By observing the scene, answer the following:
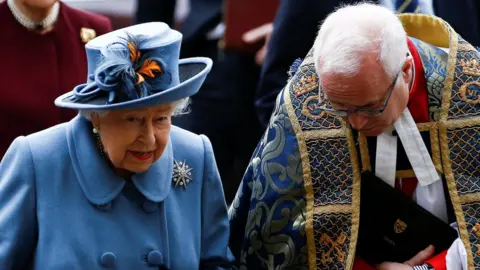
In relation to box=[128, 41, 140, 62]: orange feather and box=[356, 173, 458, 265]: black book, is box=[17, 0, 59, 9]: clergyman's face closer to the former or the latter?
box=[128, 41, 140, 62]: orange feather

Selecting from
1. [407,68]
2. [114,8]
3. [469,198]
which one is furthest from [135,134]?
[114,8]

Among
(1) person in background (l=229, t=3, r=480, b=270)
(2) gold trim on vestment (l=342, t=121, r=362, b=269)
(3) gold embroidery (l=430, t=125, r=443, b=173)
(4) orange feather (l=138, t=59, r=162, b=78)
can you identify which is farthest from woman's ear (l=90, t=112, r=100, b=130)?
(3) gold embroidery (l=430, t=125, r=443, b=173)

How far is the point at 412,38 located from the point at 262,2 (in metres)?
1.44

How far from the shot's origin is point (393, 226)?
425 cm

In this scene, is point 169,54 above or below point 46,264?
above

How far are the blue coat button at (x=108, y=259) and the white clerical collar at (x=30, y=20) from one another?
4.34 feet

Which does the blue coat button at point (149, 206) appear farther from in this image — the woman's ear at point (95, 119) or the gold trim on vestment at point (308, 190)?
the gold trim on vestment at point (308, 190)

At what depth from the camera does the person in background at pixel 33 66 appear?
492 centimetres

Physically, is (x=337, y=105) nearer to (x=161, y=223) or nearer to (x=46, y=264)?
(x=161, y=223)

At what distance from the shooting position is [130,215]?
4094mm

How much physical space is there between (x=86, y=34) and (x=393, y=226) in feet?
5.24

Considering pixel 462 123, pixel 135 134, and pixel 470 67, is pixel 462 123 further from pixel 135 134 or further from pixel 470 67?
pixel 135 134

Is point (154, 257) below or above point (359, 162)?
below

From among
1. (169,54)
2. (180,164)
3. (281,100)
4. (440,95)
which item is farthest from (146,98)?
(440,95)
